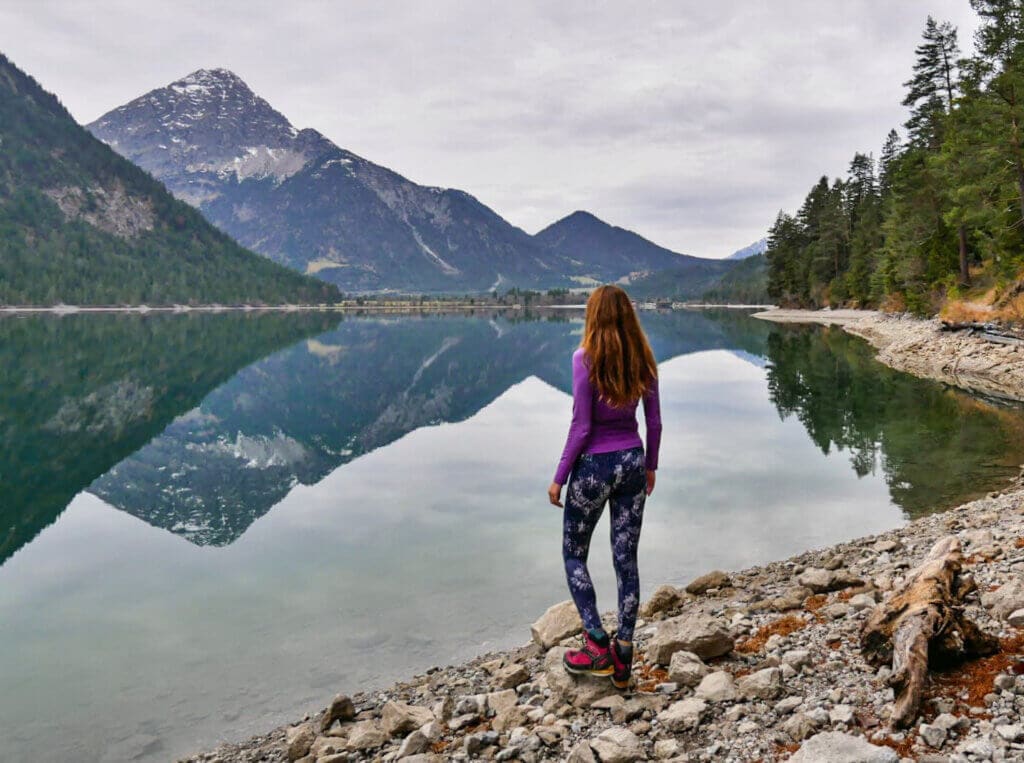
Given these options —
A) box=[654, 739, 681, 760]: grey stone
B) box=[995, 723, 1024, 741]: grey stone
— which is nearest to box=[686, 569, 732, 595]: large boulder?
box=[654, 739, 681, 760]: grey stone

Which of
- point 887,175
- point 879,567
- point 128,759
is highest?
point 887,175

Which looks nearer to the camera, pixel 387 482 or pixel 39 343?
pixel 387 482

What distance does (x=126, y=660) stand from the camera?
10562mm

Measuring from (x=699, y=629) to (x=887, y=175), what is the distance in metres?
107

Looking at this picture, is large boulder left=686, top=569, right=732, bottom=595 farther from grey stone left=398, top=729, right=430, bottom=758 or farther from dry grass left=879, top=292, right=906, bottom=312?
dry grass left=879, top=292, right=906, bottom=312

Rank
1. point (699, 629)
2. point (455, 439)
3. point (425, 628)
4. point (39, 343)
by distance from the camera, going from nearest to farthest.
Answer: point (699, 629), point (425, 628), point (455, 439), point (39, 343)

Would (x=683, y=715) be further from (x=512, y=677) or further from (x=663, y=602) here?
(x=663, y=602)

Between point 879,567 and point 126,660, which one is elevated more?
point 879,567

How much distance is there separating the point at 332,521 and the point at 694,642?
1209 centimetres

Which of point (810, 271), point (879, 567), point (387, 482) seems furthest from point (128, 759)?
point (810, 271)

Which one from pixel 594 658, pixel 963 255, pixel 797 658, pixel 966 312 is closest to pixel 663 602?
pixel 797 658

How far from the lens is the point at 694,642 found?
7.43 metres

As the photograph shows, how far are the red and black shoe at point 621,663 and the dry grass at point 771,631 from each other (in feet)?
4.96

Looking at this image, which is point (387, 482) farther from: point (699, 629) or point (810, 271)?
point (810, 271)
